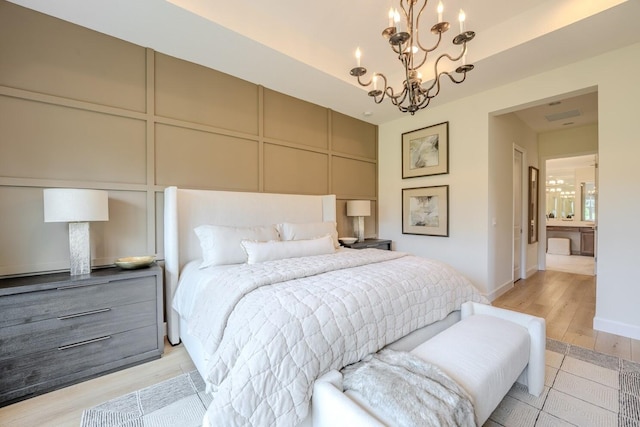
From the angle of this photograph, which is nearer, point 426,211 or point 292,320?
point 292,320

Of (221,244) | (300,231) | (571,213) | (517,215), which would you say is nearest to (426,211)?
(517,215)

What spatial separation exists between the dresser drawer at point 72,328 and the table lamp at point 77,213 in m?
0.37

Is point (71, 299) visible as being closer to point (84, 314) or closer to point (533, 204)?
point (84, 314)

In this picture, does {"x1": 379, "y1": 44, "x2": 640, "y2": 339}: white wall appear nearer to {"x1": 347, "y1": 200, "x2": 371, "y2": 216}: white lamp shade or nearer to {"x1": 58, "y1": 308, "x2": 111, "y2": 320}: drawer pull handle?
{"x1": 347, "y1": 200, "x2": 371, "y2": 216}: white lamp shade

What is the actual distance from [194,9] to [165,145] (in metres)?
1.26

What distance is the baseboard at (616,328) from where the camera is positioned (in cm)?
262

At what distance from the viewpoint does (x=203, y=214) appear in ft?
9.41

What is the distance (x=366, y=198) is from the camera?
4.76m

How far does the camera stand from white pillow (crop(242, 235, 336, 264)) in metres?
2.46

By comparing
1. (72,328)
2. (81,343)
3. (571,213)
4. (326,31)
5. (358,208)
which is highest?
(326,31)

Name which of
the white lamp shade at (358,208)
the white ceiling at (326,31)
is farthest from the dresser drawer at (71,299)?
the white lamp shade at (358,208)

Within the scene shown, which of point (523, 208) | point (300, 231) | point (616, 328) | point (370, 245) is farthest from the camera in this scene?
point (523, 208)

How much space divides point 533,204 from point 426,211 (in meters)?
2.88

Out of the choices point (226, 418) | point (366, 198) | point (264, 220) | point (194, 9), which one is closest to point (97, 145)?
point (194, 9)
